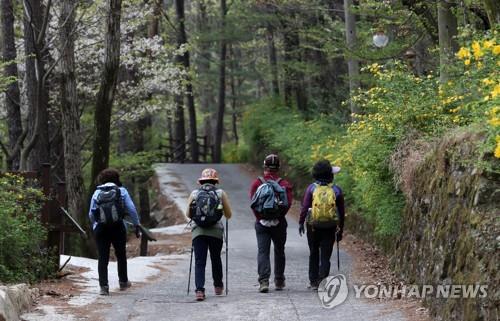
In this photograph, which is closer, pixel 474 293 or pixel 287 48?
pixel 474 293

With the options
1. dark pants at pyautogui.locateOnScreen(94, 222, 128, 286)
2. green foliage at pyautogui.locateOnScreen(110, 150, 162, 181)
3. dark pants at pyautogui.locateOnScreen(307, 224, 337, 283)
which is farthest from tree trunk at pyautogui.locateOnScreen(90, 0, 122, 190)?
dark pants at pyautogui.locateOnScreen(307, 224, 337, 283)

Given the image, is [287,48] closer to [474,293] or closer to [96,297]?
[96,297]

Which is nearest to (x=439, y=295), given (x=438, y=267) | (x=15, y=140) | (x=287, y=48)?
(x=438, y=267)

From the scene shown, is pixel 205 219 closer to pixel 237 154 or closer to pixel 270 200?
pixel 270 200

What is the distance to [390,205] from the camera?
1095 centimetres

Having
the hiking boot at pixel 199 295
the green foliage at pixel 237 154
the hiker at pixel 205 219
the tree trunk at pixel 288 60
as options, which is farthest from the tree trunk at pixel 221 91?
the hiking boot at pixel 199 295

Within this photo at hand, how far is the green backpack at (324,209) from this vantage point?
9.80m

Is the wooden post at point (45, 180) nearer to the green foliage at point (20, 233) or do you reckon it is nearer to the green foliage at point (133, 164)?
the green foliage at point (20, 233)

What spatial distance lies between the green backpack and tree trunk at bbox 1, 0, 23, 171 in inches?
409

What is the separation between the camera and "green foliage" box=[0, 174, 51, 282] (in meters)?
9.58

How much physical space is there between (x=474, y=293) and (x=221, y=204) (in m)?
4.30

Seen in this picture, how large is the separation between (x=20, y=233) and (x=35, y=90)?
9.53 meters

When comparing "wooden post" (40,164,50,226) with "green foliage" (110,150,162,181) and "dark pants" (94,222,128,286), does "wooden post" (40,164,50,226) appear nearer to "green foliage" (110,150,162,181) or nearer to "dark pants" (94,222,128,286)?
"dark pants" (94,222,128,286)

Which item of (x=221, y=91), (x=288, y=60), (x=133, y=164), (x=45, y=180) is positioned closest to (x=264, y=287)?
(x=45, y=180)
